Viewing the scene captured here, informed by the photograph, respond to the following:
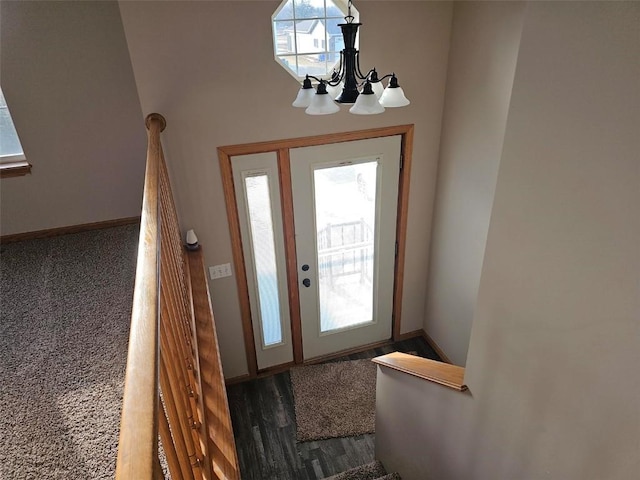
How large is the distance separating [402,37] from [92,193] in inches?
92.3

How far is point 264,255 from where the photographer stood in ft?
11.1

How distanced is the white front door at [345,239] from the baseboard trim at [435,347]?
33 centimetres

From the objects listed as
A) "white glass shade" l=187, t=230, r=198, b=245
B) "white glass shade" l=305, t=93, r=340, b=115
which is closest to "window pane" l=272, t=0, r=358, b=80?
"white glass shade" l=305, t=93, r=340, b=115

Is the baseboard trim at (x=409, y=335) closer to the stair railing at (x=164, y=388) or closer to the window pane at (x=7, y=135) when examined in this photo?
the stair railing at (x=164, y=388)

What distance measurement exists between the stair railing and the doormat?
168 cm

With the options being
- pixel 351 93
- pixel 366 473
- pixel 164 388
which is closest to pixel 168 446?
pixel 164 388

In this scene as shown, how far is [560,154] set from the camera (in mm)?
1092

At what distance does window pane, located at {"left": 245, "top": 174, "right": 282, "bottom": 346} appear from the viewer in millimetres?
3146

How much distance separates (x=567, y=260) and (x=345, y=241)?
8.16 feet

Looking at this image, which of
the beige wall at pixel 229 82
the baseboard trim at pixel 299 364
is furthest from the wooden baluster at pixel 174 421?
the baseboard trim at pixel 299 364

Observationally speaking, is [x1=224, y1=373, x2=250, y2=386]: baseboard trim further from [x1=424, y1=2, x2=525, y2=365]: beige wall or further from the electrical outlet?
[x1=424, y1=2, x2=525, y2=365]: beige wall

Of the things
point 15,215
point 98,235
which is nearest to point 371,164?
point 98,235

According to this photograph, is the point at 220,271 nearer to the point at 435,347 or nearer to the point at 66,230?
the point at 66,230

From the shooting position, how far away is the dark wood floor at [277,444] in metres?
3.14
